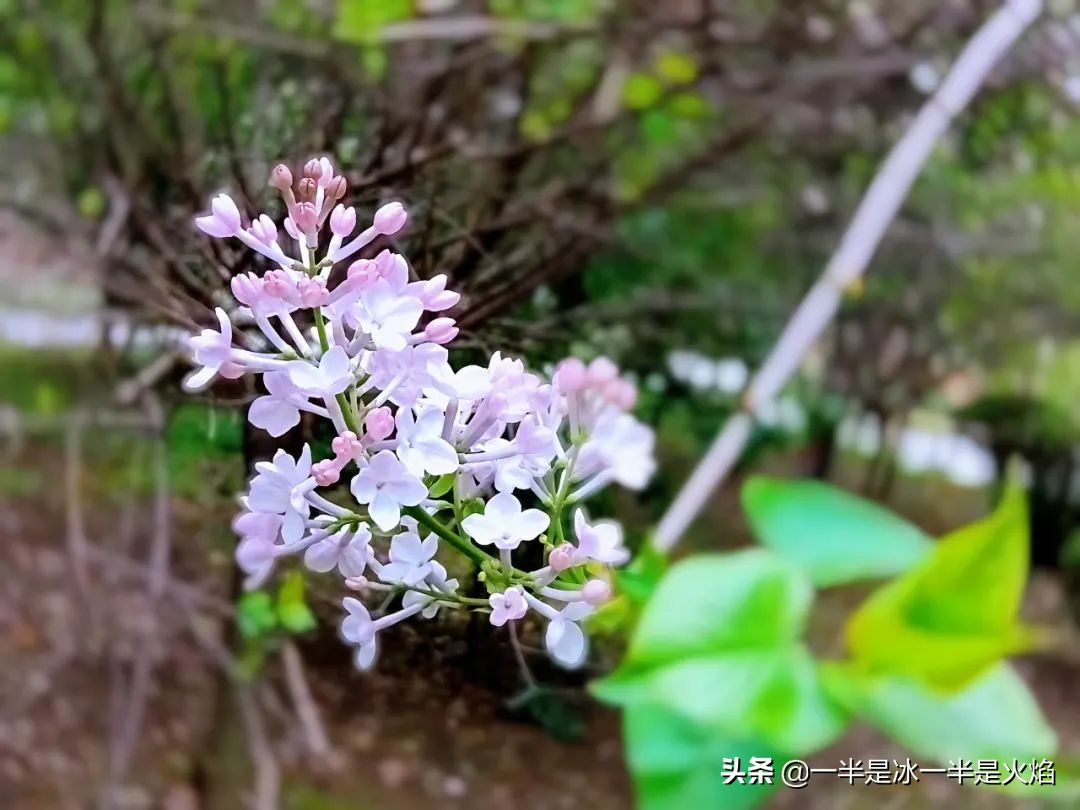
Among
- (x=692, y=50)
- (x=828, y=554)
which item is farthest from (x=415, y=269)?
(x=692, y=50)

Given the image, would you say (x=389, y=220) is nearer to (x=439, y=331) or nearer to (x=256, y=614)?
(x=439, y=331)

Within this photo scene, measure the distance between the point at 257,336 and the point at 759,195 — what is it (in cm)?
100

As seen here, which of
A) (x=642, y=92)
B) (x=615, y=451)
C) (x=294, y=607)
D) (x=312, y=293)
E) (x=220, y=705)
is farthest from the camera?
(x=642, y=92)

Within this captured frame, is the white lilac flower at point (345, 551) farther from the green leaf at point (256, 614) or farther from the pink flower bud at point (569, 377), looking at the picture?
the green leaf at point (256, 614)

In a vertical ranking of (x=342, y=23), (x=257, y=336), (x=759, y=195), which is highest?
(x=342, y=23)

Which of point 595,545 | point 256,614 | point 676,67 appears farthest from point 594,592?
point 676,67

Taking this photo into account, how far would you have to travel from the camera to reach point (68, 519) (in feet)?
3.11

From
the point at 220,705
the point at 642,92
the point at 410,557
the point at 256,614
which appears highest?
the point at 642,92

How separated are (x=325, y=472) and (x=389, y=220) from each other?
0.08m

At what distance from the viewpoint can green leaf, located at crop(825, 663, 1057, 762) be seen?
0.30 metres

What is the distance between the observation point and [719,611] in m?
0.32

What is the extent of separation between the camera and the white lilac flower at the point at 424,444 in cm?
21

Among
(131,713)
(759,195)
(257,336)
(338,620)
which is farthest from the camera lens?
Result: (759,195)

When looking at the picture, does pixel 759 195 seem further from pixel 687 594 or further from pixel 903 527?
pixel 687 594
